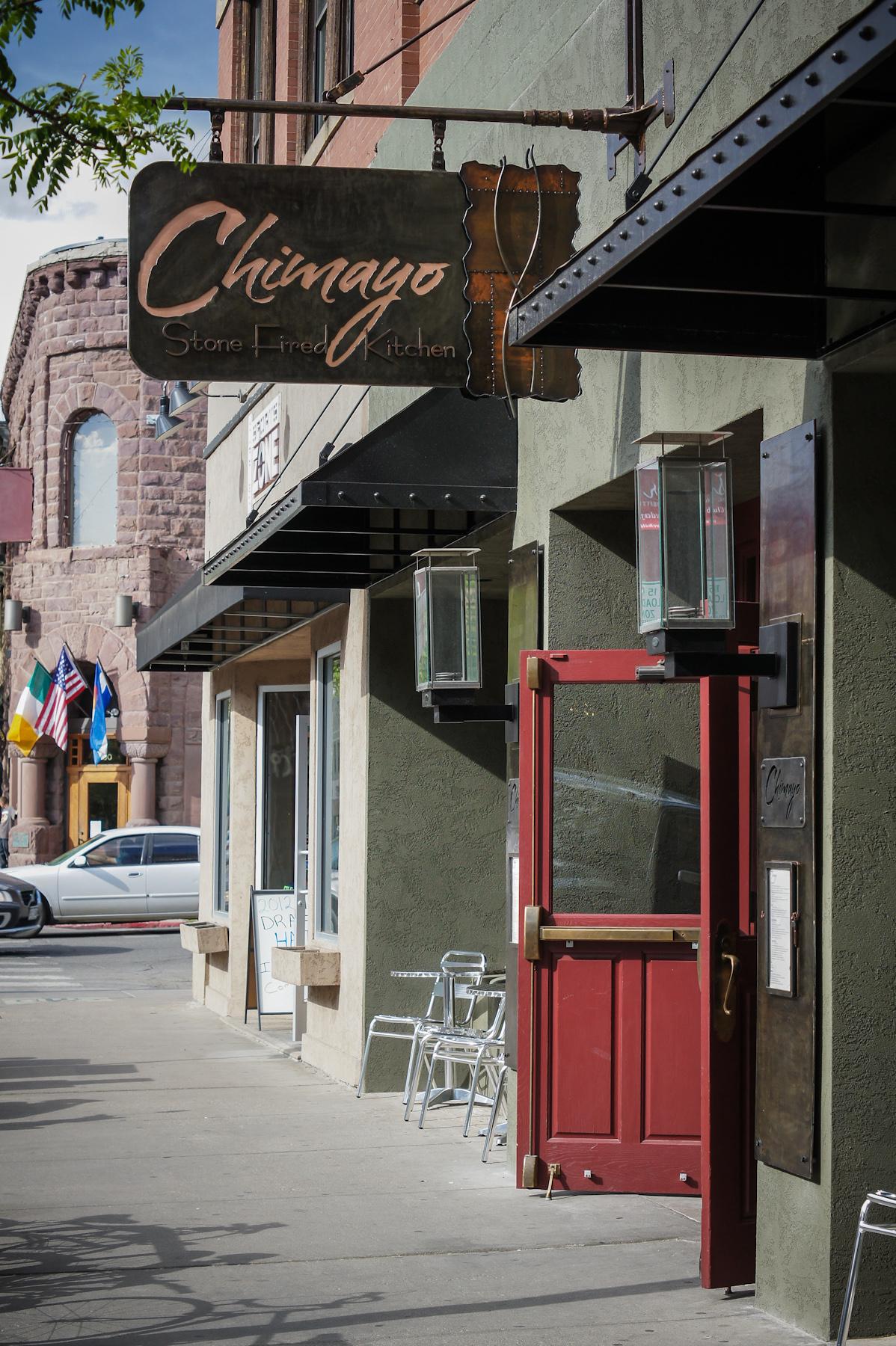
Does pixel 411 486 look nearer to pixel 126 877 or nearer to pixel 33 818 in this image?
pixel 126 877

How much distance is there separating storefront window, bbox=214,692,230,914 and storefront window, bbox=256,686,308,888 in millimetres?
1453

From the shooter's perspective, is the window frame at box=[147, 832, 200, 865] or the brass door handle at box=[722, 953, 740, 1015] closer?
the brass door handle at box=[722, 953, 740, 1015]

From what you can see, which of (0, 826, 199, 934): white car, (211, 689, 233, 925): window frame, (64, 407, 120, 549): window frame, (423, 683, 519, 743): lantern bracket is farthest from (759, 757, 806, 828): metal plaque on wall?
(64, 407, 120, 549): window frame

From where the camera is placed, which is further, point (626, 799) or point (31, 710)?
point (31, 710)

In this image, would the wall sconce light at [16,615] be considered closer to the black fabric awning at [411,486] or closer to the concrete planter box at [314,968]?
the concrete planter box at [314,968]

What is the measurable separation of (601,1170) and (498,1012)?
1.76 m

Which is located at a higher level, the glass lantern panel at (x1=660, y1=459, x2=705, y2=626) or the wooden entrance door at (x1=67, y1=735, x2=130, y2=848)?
the glass lantern panel at (x1=660, y1=459, x2=705, y2=626)

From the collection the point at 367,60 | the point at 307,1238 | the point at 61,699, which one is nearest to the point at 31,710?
the point at 61,699

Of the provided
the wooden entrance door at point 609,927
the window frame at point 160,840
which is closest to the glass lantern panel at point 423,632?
the wooden entrance door at point 609,927

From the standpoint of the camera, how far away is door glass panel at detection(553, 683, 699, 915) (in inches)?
307

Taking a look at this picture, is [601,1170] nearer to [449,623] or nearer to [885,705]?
[449,623]

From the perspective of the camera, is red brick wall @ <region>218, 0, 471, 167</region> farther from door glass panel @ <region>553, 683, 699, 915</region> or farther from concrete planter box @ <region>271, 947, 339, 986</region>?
concrete planter box @ <region>271, 947, 339, 986</region>

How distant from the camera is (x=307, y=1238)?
267 inches

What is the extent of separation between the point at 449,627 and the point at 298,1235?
9.24 ft
